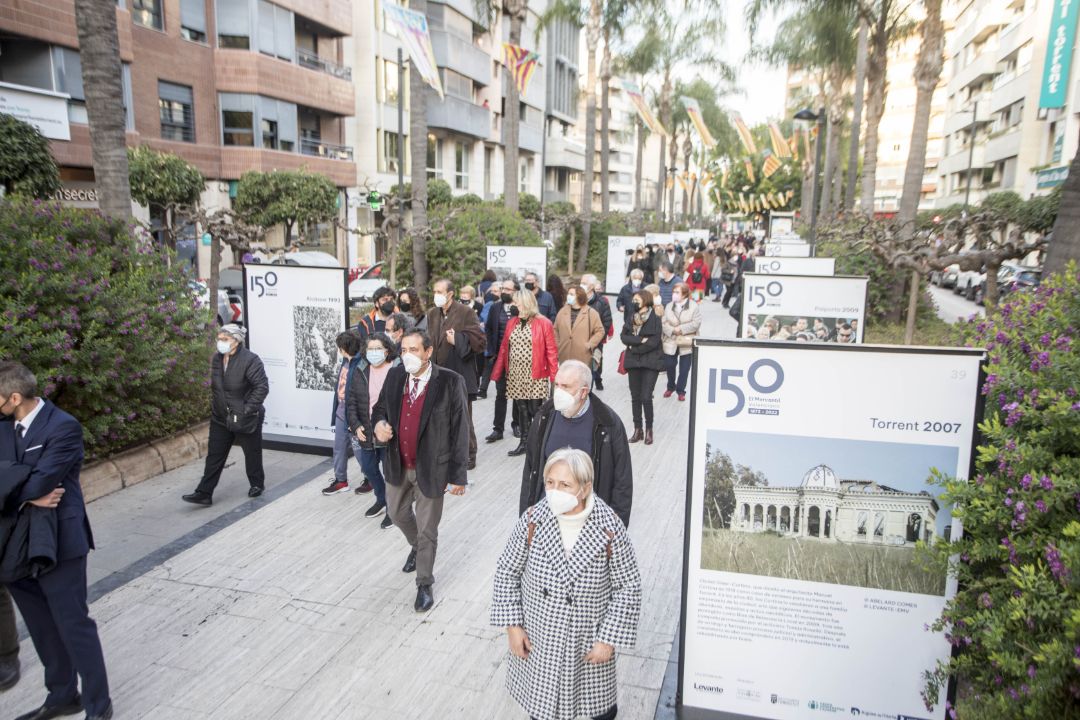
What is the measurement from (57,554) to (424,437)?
7.54 ft

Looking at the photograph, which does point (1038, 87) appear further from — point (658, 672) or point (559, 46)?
point (658, 672)

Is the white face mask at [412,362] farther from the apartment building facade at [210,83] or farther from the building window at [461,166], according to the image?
the building window at [461,166]

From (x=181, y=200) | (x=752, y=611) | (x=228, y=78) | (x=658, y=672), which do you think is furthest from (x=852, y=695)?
(x=228, y=78)

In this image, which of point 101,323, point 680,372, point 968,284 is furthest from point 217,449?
point 968,284

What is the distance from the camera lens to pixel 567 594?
11.4ft

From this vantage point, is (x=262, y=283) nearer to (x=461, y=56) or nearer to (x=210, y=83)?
(x=210, y=83)

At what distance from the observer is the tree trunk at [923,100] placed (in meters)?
18.7

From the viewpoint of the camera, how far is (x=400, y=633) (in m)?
5.36

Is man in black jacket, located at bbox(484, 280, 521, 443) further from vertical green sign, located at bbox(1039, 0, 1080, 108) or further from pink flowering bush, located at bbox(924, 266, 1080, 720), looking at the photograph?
vertical green sign, located at bbox(1039, 0, 1080, 108)

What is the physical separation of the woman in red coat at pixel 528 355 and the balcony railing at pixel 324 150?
27783 mm

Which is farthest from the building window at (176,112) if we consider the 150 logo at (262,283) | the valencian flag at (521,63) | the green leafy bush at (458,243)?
the 150 logo at (262,283)

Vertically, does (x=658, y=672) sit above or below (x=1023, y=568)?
below

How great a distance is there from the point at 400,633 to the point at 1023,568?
153 inches

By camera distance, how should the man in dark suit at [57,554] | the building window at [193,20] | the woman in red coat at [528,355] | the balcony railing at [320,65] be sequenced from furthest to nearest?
the balcony railing at [320,65], the building window at [193,20], the woman in red coat at [528,355], the man in dark suit at [57,554]
